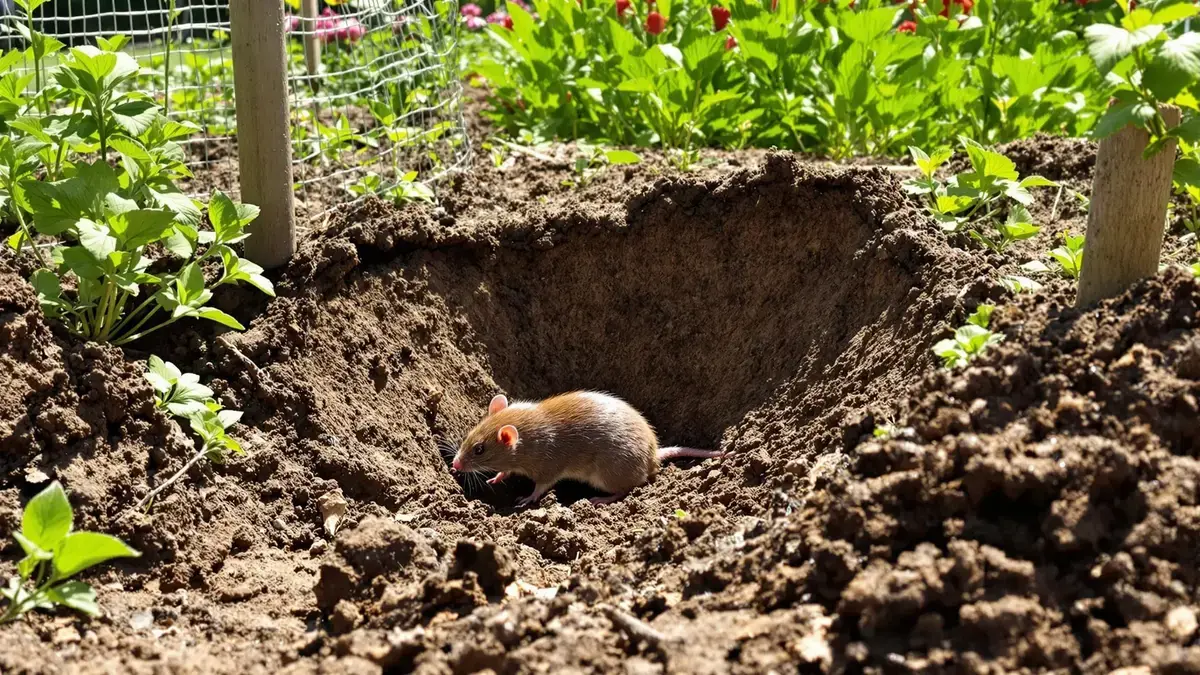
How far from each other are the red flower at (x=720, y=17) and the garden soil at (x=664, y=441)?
100 centimetres

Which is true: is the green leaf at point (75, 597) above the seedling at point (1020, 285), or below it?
below

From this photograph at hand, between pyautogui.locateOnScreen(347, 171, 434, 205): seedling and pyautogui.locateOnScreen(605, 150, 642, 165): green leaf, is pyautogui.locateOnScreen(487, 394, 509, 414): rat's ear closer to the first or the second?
pyautogui.locateOnScreen(347, 171, 434, 205): seedling

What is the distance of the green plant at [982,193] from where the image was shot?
15.2ft

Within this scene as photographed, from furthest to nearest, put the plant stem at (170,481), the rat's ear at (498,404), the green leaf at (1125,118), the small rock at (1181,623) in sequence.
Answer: the rat's ear at (498,404) < the plant stem at (170,481) < the green leaf at (1125,118) < the small rock at (1181,623)

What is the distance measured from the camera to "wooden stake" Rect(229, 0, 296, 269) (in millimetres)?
4621

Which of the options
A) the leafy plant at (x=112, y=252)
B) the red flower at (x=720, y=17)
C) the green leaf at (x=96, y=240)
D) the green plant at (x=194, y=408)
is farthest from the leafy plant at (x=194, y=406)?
the red flower at (x=720, y=17)

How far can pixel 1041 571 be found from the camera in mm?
2838

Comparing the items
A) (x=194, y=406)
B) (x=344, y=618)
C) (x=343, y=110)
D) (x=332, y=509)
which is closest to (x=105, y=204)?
(x=194, y=406)

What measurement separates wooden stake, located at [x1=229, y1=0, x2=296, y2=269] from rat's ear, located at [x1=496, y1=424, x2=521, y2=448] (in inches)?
45.9

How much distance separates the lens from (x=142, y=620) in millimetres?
3365

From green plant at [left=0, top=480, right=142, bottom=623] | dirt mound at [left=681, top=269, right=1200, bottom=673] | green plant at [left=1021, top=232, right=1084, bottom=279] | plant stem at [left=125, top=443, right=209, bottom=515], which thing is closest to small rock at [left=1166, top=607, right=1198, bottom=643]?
dirt mound at [left=681, top=269, right=1200, bottom=673]

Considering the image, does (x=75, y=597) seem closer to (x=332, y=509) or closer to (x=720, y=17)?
(x=332, y=509)

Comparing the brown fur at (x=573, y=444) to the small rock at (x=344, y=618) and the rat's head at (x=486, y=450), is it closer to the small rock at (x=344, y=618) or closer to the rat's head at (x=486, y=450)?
the rat's head at (x=486, y=450)

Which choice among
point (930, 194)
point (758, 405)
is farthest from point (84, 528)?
point (930, 194)
